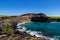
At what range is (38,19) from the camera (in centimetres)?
15588

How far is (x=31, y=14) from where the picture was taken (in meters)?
182

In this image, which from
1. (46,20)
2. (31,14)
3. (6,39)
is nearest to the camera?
(6,39)

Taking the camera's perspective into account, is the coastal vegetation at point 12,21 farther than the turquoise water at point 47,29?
No

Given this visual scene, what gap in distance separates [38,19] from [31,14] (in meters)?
27.3

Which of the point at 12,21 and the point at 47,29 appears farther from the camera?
the point at 12,21

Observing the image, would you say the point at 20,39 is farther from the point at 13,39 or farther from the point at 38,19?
the point at 38,19

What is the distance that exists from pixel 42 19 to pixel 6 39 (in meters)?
129

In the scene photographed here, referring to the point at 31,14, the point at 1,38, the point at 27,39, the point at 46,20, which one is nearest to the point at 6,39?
the point at 1,38

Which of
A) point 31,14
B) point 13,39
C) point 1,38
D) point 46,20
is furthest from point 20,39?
point 31,14

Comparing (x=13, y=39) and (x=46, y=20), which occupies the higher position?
(x=13, y=39)

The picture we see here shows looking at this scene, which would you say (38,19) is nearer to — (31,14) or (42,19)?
(42,19)

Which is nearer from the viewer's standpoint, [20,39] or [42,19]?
[20,39]

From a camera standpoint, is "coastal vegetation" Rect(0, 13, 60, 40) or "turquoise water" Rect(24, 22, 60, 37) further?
"turquoise water" Rect(24, 22, 60, 37)

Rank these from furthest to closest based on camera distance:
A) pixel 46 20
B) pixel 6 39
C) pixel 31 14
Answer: pixel 31 14
pixel 46 20
pixel 6 39
